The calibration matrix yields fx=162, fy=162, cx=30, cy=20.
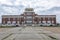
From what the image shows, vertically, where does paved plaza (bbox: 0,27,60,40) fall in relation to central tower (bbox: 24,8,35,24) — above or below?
below

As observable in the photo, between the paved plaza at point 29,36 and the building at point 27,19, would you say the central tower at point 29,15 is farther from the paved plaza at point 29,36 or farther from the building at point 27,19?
the paved plaza at point 29,36

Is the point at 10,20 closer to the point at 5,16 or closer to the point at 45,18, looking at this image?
the point at 5,16

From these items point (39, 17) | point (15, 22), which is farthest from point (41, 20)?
point (15, 22)

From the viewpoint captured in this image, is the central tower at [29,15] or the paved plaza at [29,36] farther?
the central tower at [29,15]

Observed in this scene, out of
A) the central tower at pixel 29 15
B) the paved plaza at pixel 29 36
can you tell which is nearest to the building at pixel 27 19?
the central tower at pixel 29 15

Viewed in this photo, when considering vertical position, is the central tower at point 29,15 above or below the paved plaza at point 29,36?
above

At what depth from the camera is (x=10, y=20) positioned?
473 feet

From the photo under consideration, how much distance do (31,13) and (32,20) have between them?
8.92 meters

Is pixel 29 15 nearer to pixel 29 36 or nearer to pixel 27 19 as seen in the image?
pixel 27 19

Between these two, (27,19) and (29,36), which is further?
(27,19)

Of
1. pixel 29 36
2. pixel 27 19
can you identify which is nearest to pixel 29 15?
pixel 27 19

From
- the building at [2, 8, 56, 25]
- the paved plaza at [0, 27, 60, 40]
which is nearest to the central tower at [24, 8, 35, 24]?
the building at [2, 8, 56, 25]

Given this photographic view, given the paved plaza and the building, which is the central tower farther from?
the paved plaza

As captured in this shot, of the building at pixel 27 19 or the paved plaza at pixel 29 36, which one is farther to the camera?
the building at pixel 27 19
